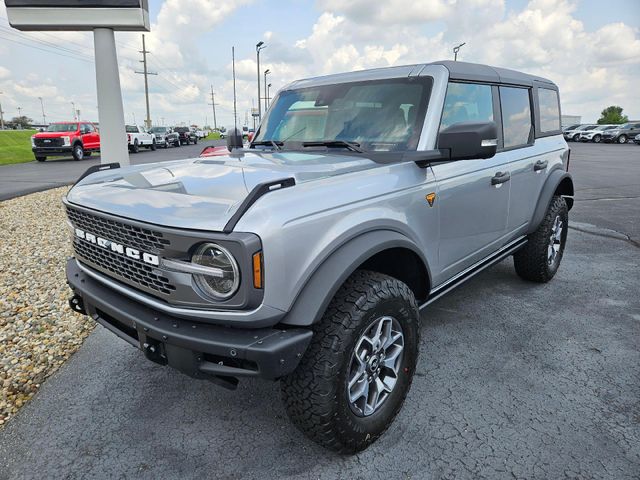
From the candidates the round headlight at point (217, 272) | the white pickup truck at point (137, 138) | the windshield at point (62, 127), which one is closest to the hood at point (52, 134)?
the windshield at point (62, 127)

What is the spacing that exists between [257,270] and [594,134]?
47.1 metres

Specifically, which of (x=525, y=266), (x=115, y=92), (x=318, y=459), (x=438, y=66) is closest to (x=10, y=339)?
(x=318, y=459)

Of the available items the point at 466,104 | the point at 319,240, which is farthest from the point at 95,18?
the point at 319,240

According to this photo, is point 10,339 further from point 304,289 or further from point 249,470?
point 304,289

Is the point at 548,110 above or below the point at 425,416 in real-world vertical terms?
above

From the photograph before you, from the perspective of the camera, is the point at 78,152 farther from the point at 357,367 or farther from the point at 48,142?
the point at 357,367

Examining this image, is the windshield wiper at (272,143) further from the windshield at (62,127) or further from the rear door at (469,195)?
the windshield at (62,127)

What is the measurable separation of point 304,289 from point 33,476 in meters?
1.64

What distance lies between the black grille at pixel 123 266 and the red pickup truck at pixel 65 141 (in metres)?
23.3

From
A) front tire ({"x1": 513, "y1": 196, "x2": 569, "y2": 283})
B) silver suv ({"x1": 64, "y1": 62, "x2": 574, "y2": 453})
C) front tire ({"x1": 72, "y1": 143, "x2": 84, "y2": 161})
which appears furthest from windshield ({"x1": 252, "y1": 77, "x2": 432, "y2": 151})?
front tire ({"x1": 72, "y1": 143, "x2": 84, "y2": 161})

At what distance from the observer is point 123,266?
224 cm

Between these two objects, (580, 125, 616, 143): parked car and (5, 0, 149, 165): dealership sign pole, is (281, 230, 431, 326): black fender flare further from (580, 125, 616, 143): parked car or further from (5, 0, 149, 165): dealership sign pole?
(580, 125, 616, 143): parked car

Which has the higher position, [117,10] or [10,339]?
[117,10]

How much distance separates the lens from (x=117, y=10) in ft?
32.1
